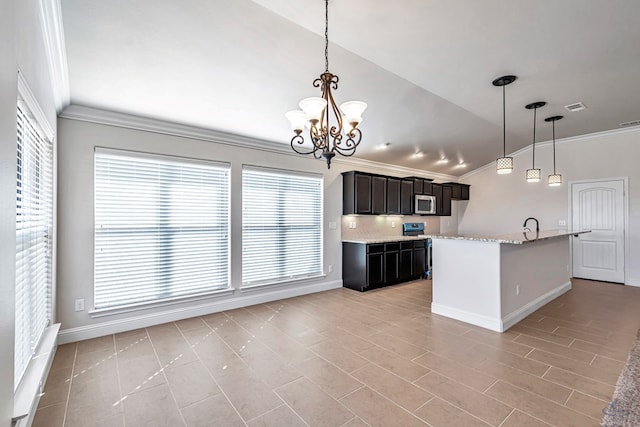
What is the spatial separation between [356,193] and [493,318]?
2.79 m

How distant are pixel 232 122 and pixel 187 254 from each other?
1.79 m

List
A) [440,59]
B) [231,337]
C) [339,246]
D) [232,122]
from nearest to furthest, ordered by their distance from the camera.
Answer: [440,59], [231,337], [232,122], [339,246]

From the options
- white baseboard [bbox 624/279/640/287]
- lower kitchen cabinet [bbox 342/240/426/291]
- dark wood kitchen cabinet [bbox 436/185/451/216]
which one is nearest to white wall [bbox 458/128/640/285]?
white baseboard [bbox 624/279/640/287]

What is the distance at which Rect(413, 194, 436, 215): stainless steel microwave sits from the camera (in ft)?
21.1

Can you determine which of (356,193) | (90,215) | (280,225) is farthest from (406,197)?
(90,215)

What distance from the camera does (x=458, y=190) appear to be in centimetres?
754

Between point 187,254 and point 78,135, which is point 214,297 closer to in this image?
point 187,254

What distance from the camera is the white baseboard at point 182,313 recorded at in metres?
3.13

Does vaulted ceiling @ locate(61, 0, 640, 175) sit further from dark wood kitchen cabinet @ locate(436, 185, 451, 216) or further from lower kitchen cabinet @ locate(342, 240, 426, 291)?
dark wood kitchen cabinet @ locate(436, 185, 451, 216)

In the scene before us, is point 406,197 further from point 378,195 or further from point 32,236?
point 32,236

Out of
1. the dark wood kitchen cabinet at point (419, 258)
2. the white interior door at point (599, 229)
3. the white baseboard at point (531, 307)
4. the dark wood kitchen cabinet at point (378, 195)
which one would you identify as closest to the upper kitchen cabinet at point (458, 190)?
the dark wood kitchen cabinet at point (419, 258)

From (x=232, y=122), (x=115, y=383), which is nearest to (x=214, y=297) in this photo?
(x=115, y=383)

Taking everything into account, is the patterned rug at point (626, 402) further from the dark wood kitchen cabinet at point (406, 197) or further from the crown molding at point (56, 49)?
the crown molding at point (56, 49)

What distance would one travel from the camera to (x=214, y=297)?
403 cm
